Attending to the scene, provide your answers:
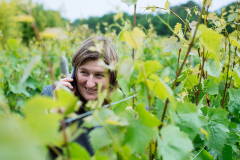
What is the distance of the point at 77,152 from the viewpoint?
1.60 ft

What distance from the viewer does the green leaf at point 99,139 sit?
538 millimetres

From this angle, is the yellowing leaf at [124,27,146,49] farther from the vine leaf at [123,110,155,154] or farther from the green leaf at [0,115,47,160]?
the green leaf at [0,115,47,160]

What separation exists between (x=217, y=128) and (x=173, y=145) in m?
0.65

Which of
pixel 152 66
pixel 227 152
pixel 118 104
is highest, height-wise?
pixel 152 66

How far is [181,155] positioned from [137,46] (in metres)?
0.35

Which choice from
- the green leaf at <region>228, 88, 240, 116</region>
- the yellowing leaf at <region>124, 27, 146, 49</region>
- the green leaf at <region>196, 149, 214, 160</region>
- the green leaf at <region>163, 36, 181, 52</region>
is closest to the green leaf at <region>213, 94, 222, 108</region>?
the green leaf at <region>228, 88, 240, 116</region>

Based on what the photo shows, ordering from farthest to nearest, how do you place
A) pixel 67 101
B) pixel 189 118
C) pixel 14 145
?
pixel 189 118, pixel 67 101, pixel 14 145

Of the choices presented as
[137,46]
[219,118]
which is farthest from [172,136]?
[219,118]

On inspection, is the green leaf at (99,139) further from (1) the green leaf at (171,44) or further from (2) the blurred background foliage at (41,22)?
(2) the blurred background foliage at (41,22)

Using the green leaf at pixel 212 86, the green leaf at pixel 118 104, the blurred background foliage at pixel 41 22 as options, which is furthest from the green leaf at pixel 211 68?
the blurred background foliage at pixel 41 22

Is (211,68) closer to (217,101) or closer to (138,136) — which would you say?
(217,101)

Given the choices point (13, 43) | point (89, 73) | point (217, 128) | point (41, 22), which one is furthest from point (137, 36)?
point (41, 22)

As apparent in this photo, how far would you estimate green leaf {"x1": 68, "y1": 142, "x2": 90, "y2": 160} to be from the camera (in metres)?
0.48

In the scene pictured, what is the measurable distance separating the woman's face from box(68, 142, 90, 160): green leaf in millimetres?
1203
